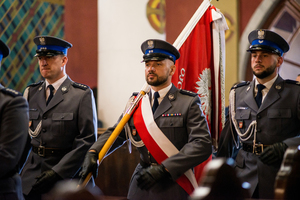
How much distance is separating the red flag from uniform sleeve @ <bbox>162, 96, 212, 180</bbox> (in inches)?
28.6

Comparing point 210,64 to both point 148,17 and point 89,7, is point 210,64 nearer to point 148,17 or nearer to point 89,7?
point 148,17

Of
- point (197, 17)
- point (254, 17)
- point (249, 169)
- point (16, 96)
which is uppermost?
point (254, 17)

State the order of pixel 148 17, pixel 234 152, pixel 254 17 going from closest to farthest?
pixel 234 152, pixel 148 17, pixel 254 17

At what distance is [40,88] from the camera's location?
110 inches

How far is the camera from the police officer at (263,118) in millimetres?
2455

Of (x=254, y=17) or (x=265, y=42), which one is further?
(x=254, y=17)

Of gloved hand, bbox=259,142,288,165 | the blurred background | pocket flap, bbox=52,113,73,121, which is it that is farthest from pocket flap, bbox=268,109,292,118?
the blurred background

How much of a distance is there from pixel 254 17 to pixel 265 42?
243cm

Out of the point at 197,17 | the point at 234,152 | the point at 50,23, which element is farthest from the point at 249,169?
the point at 50,23

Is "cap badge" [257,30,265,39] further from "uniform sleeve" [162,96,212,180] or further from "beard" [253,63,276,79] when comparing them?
"uniform sleeve" [162,96,212,180]

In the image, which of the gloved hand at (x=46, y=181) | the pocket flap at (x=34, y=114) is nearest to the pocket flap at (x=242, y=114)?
the gloved hand at (x=46, y=181)

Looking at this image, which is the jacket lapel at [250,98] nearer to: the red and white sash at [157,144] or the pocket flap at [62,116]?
the red and white sash at [157,144]

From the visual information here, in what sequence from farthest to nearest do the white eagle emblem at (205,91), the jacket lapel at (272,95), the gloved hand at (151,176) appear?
the white eagle emblem at (205,91)
the jacket lapel at (272,95)
the gloved hand at (151,176)

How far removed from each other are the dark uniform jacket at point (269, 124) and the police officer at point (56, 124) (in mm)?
1092
